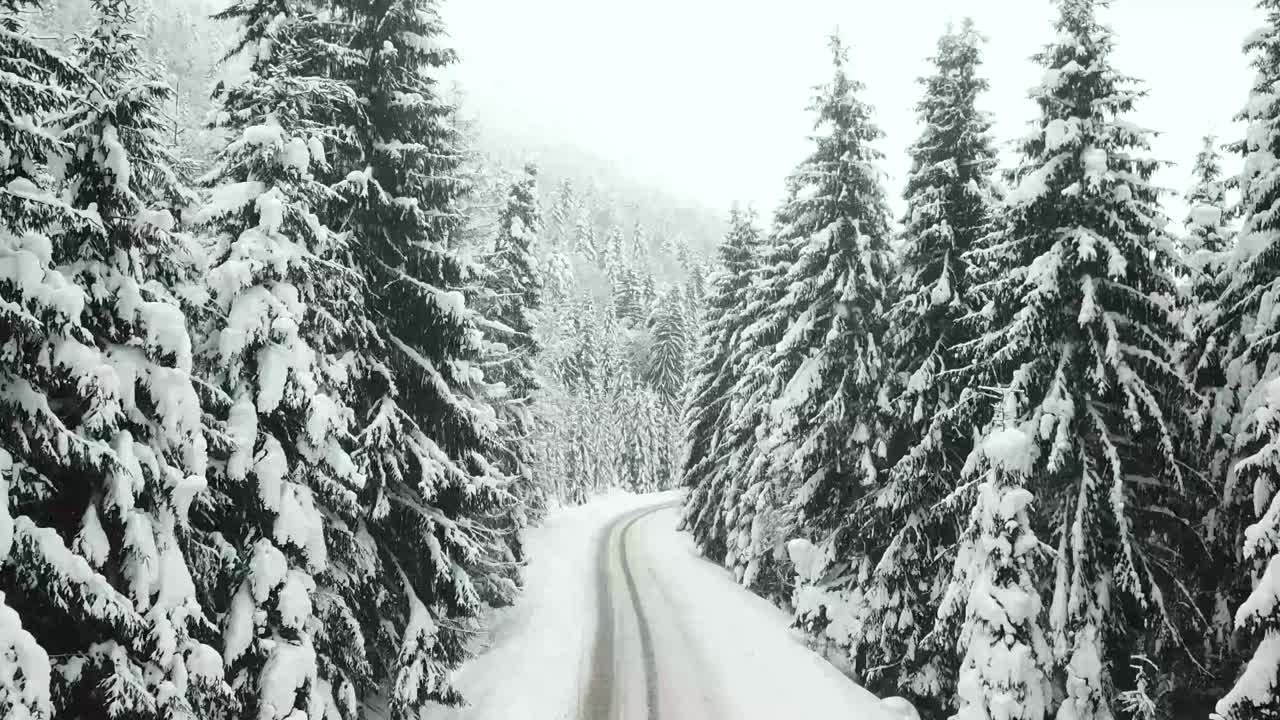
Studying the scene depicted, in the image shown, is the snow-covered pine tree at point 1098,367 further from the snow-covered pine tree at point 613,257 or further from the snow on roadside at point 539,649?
the snow-covered pine tree at point 613,257

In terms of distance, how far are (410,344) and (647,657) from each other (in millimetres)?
10941

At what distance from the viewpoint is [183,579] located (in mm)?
6883

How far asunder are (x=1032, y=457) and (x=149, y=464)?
46.3ft

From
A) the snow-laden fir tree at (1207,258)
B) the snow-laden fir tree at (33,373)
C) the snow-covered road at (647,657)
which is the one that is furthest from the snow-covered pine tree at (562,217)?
the snow-laden fir tree at (33,373)

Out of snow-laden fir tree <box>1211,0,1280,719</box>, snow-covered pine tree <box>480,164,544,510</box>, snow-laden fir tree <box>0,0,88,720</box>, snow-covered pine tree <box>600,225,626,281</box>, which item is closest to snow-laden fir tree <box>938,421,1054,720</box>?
snow-laden fir tree <box>1211,0,1280,719</box>

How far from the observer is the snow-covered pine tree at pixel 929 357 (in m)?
16.6

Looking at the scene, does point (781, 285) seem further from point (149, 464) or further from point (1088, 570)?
point (149, 464)

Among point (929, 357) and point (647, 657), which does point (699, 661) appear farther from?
point (929, 357)

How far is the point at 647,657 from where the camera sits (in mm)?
18703

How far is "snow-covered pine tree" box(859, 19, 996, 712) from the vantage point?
16609 millimetres

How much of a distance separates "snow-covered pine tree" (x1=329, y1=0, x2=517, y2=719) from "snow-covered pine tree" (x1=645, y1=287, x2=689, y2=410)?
187 feet

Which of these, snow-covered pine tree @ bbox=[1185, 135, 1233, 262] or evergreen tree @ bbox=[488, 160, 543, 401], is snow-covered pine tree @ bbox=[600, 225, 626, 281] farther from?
snow-covered pine tree @ bbox=[1185, 135, 1233, 262]

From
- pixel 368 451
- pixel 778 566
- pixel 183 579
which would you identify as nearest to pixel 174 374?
pixel 183 579

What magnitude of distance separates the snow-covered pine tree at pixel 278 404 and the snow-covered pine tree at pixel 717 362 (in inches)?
848
